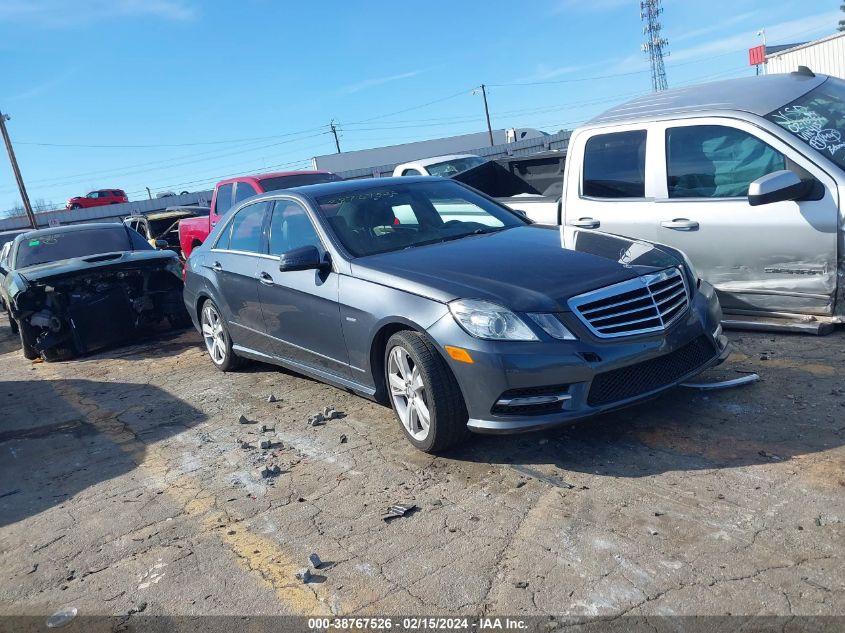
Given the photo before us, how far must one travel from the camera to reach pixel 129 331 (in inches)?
362

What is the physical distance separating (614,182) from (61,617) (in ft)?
16.6

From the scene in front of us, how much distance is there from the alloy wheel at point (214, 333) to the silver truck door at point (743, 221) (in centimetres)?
399

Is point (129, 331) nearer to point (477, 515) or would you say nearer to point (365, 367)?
point (365, 367)

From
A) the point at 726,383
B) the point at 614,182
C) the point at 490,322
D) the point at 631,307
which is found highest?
the point at 614,182

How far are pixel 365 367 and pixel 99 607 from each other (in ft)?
6.57

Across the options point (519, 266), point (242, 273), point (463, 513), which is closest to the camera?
point (463, 513)

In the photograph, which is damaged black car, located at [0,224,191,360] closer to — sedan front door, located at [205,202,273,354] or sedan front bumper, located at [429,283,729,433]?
sedan front door, located at [205,202,273,354]

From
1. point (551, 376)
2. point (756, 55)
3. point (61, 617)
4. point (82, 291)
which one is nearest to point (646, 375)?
point (551, 376)

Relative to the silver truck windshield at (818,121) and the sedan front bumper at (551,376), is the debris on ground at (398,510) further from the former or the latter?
the silver truck windshield at (818,121)

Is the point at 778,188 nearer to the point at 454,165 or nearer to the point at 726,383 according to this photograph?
the point at 726,383

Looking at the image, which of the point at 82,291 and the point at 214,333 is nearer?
the point at 214,333

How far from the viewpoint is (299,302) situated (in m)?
5.20

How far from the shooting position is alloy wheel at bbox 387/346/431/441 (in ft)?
13.6

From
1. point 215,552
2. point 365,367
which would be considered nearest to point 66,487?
point 215,552
